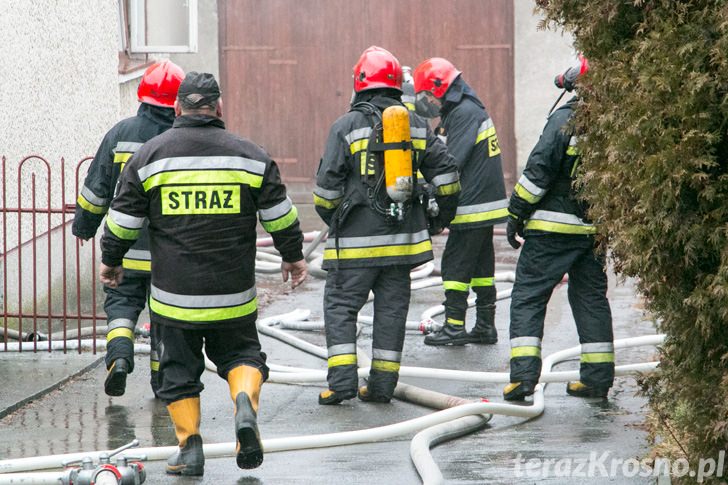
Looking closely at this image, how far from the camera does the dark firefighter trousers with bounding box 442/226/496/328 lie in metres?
8.37

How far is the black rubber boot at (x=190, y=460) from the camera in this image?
5395 millimetres

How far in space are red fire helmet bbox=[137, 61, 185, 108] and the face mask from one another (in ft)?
7.37

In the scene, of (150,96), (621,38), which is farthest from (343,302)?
(621,38)

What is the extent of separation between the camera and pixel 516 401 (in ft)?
22.5

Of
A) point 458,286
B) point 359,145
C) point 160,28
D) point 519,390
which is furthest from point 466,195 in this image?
point 160,28

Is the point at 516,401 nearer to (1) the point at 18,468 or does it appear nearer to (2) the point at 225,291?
(2) the point at 225,291

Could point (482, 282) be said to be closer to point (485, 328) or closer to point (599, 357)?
point (485, 328)

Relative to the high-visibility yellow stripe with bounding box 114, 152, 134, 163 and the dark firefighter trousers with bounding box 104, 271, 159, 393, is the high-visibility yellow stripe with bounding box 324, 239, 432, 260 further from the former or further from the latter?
the high-visibility yellow stripe with bounding box 114, 152, 134, 163

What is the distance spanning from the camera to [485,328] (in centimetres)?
848

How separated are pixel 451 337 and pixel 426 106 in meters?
1.64

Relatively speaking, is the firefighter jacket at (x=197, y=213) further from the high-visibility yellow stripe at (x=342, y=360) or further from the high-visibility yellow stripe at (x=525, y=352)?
the high-visibility yellow stripe at (x=525, y=352)

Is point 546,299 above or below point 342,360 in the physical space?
above

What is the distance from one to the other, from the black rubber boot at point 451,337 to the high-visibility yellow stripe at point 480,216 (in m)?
0.71

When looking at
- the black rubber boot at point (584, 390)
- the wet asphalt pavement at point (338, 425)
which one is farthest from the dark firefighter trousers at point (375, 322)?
the black rubber boot at point (584, 390)
